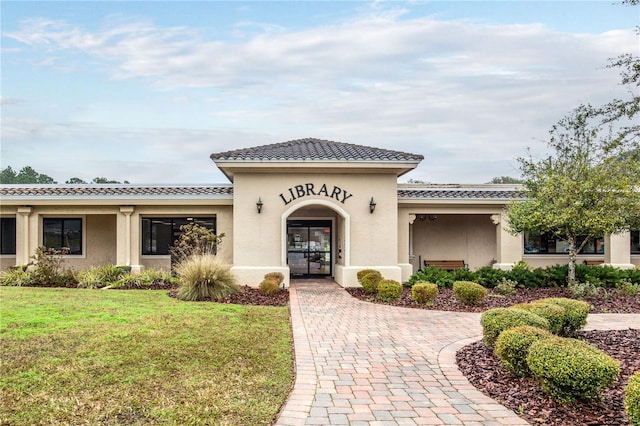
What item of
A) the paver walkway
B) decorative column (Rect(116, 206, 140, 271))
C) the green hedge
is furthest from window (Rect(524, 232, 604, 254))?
decorative column (Rect(116, 206, 140, 271))

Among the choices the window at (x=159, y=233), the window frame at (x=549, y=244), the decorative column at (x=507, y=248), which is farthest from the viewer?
the window frame at (x=549, y=244)

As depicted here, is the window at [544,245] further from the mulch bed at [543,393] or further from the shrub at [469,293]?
the mulch bed at [543,393]

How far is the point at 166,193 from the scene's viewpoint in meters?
17.8

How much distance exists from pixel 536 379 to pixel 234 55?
43.5ft

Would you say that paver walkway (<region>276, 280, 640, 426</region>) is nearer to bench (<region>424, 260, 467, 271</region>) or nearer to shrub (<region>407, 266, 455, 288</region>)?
shrub (<region>407, 266, 455, 288</region>)

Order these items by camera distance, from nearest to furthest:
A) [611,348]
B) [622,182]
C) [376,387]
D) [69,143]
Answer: [376,387] < [611,348] < [622,182] < [69,143]

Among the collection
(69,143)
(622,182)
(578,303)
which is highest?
(69,143)

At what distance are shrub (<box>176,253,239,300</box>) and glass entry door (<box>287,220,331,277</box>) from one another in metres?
6.45

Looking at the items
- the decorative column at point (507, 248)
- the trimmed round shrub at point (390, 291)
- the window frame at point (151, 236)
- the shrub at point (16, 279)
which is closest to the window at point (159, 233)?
the window frame at point (151, 236)

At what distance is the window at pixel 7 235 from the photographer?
19.9 metres

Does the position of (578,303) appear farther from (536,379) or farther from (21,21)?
(21,21)

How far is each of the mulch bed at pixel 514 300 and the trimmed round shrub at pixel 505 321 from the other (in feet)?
15.3

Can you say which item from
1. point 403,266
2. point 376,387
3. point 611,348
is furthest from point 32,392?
point 403,266

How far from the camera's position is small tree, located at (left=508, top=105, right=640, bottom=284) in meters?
13.4
